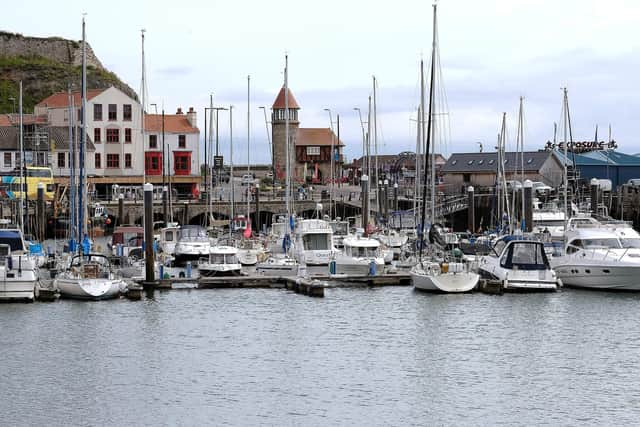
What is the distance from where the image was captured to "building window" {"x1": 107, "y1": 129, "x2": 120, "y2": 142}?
10488 centimetres

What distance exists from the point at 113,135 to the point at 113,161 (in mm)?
2297

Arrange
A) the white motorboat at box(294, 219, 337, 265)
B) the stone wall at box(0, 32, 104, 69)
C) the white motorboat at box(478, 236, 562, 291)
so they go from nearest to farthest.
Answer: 1. the white motorboat at box(478, 236, 562, 291)
2. the white motorboat at box(294, 219, 337, 265)
3. the stone wall at box(0, 32, 104, 69)

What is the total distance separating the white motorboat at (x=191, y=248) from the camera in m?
65.3

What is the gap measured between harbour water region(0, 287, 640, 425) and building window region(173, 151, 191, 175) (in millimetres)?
54162

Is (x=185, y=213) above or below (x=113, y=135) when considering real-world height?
below

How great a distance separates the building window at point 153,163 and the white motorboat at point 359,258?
48206mm

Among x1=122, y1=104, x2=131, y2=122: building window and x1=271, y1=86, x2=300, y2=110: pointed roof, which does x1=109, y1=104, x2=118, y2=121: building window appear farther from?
x1=271, y1=86, x2=300, y2=110: pointed roof

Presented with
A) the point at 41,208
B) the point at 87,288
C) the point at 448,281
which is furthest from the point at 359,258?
the point at 41,208

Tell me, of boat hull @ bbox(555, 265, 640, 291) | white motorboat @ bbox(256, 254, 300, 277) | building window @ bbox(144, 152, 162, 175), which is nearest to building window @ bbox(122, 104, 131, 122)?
building window @ bbox(144, 152, 162, 175)

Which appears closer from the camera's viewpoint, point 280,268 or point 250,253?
point 280,268

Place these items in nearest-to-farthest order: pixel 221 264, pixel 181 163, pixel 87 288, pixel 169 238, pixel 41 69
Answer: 1. pixel 87 288
2. pixel 221 264
3. pixel 169 238
4. pixel 181 163
5. pixel 41 69

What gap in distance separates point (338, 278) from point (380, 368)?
17176 mm

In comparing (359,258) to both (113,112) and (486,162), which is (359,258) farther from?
(486,162)

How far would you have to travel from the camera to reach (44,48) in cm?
14362
